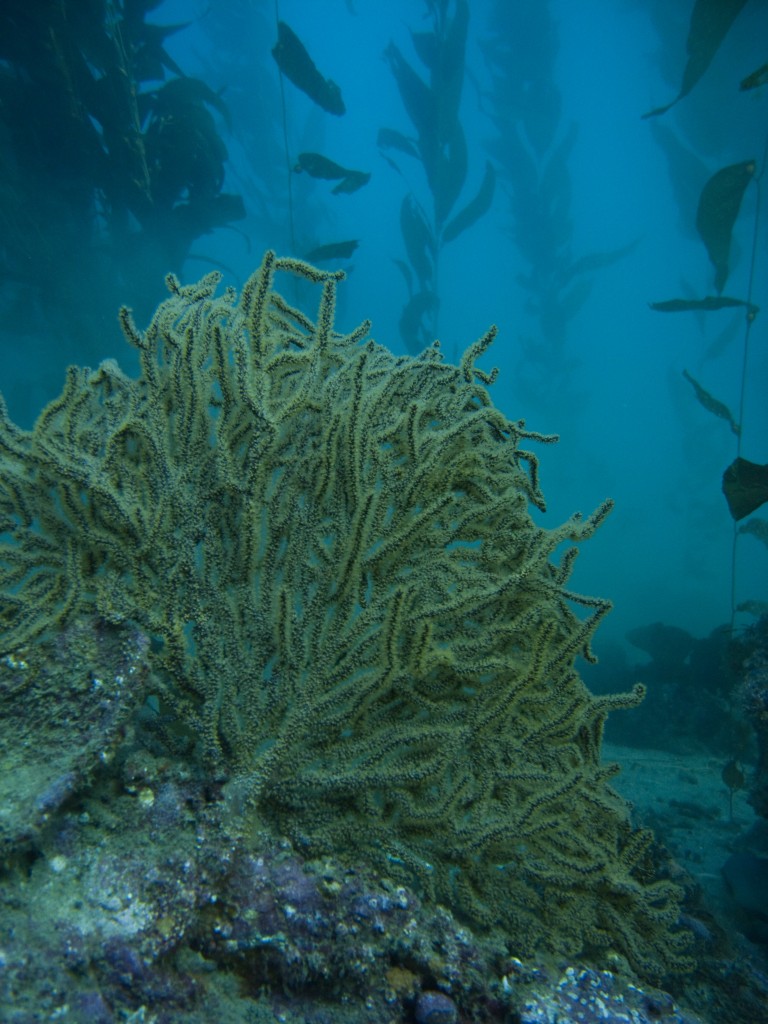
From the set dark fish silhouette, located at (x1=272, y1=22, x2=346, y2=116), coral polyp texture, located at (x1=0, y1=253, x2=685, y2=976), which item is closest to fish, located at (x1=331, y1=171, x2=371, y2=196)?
dark fish silhouette, located at (x1=272, y1=22, x2=346, y2=116)

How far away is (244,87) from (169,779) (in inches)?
1347

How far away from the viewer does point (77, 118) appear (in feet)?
35.4

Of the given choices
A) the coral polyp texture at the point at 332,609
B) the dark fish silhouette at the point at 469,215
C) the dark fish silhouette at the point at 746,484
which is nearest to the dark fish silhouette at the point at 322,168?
the dark fish silhouette at the point at 469,215

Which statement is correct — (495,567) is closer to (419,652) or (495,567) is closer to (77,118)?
(419,652)

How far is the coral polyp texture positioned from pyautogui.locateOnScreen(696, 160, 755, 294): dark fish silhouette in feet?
22.8

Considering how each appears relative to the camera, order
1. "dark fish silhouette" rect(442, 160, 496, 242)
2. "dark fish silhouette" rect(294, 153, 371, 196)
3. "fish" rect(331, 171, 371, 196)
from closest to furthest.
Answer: "dark fish silhouette" rect(294, 153, 371, 196) < "fish" rect(331, 171, 371, 196) < "dark fish silhouette" rect(442, 160, 496, 242)

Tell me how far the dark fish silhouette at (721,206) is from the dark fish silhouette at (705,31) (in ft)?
8.21

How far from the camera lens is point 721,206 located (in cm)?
718

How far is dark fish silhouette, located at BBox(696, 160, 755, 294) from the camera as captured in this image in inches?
270

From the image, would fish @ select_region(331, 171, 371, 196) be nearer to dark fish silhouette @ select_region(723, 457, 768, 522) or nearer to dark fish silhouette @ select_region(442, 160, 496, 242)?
dark fish silhouette @ select_region(442, 160, 496, 242)

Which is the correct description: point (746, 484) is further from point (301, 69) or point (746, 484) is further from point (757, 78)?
point (301, 69)

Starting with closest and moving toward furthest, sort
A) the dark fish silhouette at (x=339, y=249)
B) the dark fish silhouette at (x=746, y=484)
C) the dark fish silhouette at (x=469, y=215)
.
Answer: the dark fish silhouette at (x=746, y=484), the dark fish silhouette at (x=339, y=249), the dark fish silhouette at (x=469, y=215)

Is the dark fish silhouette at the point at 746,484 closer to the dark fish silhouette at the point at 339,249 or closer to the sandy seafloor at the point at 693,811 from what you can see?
the sandy seafloor at the point at 693,811

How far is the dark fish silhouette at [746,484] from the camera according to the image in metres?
4.62
